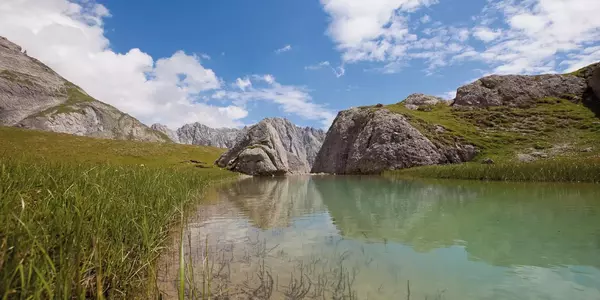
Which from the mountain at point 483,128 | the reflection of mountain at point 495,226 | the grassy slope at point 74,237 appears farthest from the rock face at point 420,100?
the grassy slope at point 74,237

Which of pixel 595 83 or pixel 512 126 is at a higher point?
pixel 595 83

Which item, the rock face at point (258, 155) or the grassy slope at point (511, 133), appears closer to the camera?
the grassy slope at point (511, 133)

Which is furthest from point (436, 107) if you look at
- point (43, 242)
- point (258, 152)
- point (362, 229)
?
point (43, 242)

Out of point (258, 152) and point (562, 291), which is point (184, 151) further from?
point (562, 291)

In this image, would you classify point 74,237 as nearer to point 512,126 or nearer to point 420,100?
point 512,126

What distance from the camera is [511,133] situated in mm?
64875

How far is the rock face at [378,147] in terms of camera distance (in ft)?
201

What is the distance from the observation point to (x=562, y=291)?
572 cm

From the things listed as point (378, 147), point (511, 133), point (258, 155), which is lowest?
point (258, 155)

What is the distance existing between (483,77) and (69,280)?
10819cm

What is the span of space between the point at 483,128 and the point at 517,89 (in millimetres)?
26133

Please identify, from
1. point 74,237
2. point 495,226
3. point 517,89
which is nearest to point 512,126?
point 517,89

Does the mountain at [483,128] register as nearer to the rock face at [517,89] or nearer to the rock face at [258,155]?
the rock face at [517,89]

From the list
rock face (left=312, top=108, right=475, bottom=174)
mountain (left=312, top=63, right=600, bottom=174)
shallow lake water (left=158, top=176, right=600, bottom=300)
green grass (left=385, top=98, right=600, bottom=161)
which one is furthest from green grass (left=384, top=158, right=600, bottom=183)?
rock face (left=312, top=108, right=475, bottom=174)
